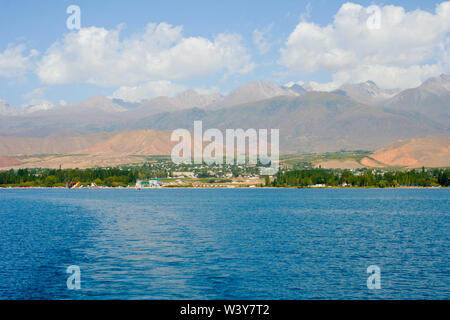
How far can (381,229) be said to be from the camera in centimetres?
7569

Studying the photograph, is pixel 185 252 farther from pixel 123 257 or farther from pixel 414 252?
pixel 414 252

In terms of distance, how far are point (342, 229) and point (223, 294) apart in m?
42.4

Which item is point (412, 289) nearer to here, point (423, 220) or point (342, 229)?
point (342, 229)

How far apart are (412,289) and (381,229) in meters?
39.2

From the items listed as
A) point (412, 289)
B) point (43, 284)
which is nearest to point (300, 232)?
point (412, 289)

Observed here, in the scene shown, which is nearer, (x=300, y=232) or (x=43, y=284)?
(x=43, y=284)

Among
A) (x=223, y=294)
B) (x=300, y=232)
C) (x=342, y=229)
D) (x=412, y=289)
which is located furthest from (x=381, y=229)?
(x=223, y=294)

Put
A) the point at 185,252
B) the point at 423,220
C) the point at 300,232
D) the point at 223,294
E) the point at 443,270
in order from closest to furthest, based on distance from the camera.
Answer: the point at 223,294 < the point at 443,270 < the point at 185,252 < the point at 300,232 < the point at 423,220

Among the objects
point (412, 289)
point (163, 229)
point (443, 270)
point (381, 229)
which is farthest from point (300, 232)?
point (412, 289)
